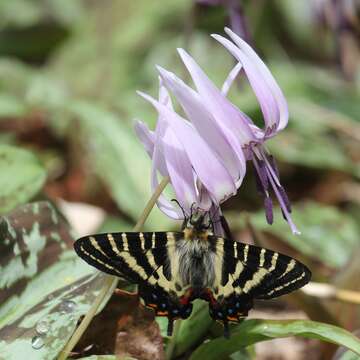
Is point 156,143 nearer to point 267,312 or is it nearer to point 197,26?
point 267,312

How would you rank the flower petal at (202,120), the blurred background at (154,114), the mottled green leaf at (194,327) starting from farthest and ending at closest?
1. the blurred background at (154,114)
2. the mottled green leaf at (194,327)
3. the flower petal at (202,120)

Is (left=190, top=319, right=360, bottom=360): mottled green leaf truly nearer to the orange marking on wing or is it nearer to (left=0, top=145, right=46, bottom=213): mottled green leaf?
the orange marking on wing

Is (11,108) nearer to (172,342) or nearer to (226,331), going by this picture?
(172,342)

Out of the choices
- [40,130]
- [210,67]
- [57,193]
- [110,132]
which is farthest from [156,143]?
[210,67]

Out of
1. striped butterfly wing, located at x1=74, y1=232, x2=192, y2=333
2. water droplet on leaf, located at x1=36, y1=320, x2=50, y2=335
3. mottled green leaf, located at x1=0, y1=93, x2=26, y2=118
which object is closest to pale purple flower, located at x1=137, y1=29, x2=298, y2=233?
striped butterfly wing, located at x1=74, y1=232, x2=192, y2=333

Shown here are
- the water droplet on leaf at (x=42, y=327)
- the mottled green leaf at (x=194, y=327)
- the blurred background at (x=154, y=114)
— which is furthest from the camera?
the blurred background at (x=154, y=114)

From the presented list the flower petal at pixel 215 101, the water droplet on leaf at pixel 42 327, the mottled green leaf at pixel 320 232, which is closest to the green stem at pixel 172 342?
the water droplet on leaf at pixel 42 327

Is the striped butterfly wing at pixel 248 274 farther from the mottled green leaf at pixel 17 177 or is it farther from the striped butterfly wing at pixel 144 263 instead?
the mottled green leaf at pixel 17 177
